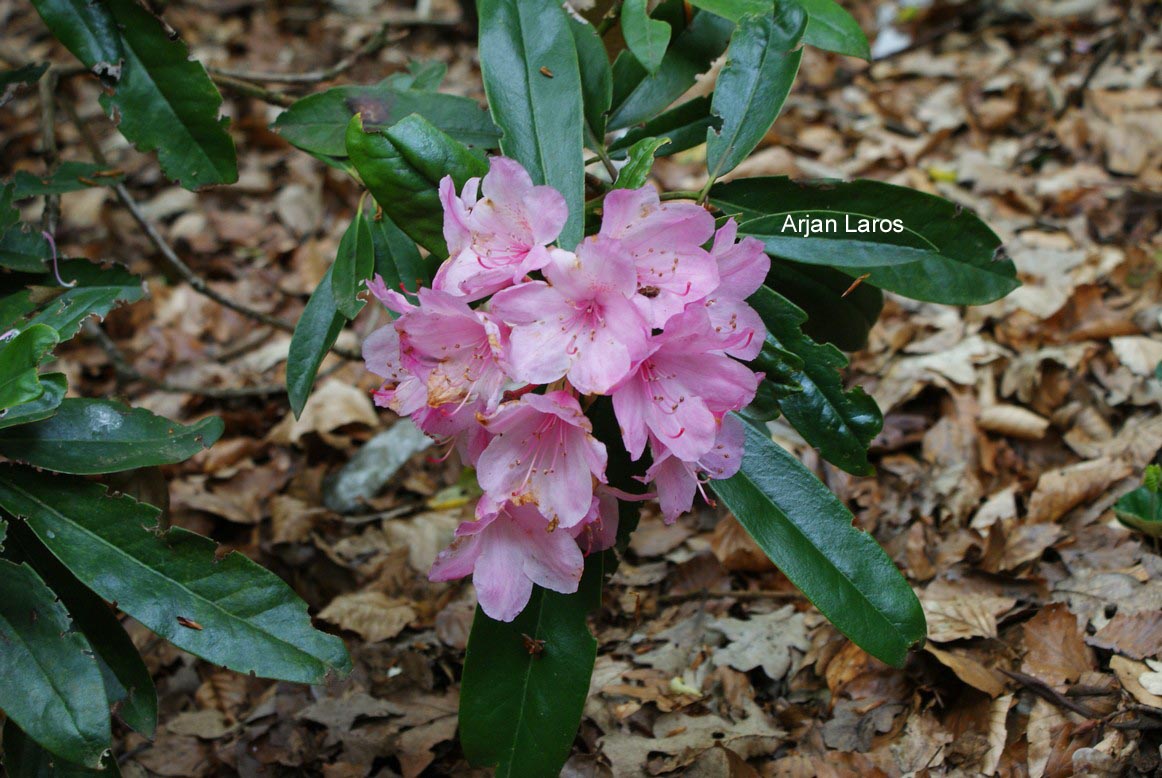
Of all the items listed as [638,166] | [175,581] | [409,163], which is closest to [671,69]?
[638,166]

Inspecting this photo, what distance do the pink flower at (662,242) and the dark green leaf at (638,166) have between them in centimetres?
8

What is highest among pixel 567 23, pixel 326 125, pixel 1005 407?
pixel 567 23

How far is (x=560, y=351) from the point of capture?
0.89 meters

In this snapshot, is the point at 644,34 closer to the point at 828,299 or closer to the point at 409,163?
the point at 409,163

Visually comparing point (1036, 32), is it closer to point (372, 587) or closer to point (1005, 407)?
point (1005, 407)

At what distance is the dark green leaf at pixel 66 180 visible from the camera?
4.86 ft

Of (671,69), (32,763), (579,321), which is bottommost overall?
(32,763)

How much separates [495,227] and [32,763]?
0.92 meters

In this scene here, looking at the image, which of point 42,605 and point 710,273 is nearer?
point 710,273

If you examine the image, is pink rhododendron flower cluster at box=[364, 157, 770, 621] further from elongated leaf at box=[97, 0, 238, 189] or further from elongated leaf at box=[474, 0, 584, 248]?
elongated leaf at box=[97, 0, 238, 189]

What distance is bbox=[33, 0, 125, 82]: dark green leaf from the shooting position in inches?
51.3

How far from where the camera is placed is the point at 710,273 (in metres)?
0.92

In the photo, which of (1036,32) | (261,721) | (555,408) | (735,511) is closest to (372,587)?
(261,721)

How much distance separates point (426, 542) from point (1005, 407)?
1.33 m
